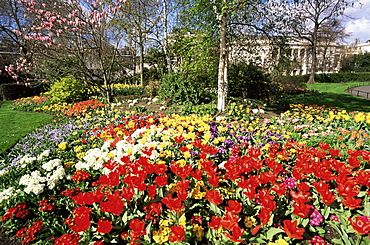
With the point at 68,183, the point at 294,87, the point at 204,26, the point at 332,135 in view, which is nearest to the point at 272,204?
the point at 68,183

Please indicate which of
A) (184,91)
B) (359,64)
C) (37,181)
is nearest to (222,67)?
(184,91)

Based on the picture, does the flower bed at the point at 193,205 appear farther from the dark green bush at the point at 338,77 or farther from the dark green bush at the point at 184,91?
the dark green bush at the point at 338,77

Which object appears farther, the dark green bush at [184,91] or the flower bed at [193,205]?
the dark green bush at [184,91]

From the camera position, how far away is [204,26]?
657 centimetres

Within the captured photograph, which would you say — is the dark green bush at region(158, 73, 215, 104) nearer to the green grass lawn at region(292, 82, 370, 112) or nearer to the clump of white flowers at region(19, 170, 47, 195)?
the green grass lawn at region(292, 82, 370, 112)

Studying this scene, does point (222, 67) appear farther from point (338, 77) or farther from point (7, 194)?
point (338, 77)

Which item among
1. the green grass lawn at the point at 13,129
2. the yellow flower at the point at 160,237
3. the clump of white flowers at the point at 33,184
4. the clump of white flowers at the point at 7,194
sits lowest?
the green grass lawn at the point at 13,129

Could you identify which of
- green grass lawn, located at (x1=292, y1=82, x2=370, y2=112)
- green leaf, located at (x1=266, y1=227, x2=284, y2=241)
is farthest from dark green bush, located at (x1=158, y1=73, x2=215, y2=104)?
green leaf, located at (x1=266, y1=227, x2=284, y2=241)

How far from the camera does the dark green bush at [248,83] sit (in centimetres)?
867

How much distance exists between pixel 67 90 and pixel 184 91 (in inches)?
258

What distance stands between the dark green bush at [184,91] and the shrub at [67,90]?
16.5 ft

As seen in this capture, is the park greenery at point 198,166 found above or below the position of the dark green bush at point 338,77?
below

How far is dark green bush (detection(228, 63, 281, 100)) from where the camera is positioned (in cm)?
867

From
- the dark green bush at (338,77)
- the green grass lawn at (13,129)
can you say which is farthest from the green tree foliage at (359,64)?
the green grass lawn at (13,129)
